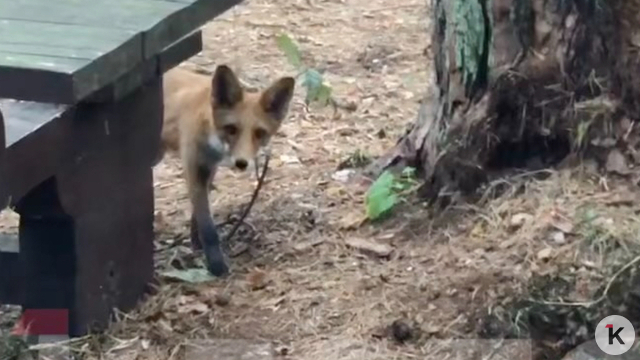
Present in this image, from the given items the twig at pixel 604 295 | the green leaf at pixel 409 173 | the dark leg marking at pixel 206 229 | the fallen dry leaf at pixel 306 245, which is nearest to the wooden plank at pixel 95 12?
the dark leg marking at pixel 206 229

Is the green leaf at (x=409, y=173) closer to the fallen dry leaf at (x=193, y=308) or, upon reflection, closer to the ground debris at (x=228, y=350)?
the fallen dry leaf at (x=193, y=308)

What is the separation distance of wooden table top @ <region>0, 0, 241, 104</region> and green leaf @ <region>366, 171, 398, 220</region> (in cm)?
90

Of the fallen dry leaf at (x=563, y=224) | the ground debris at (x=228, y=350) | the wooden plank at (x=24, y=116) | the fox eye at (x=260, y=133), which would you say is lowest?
the ground debris at (x=228, y=350)

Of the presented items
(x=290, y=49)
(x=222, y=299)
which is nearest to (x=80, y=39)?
(x=222, y=299)

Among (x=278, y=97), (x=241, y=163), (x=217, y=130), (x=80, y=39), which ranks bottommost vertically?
(x=241, y=163)

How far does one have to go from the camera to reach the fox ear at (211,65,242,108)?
17.2 ft

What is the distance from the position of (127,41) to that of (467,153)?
1.45 m

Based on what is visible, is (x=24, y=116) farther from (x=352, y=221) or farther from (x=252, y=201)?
(x=352, y=221)

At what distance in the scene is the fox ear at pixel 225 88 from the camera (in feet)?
17.2

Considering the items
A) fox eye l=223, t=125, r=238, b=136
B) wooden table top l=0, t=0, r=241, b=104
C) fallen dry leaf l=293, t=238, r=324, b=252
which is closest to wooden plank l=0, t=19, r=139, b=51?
wooden table top l=0, t=0, r=241, b=104

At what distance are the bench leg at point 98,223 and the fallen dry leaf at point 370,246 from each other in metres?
0.74

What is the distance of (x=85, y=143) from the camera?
4.59 metres

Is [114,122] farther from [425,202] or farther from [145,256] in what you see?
[425,202]

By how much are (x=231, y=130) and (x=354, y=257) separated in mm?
594
